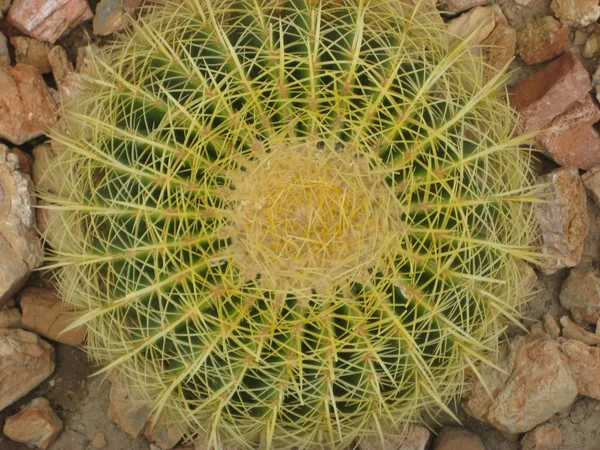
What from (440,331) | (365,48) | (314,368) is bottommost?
(440,331)

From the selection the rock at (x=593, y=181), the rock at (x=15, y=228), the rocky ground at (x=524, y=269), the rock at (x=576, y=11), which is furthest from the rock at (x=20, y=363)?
the rock at (x=576, y=11)

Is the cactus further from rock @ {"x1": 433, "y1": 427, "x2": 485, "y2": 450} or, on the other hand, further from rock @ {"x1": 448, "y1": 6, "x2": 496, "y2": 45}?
rock @ {"x1": 448, "y1": 6, "x2": 496, "y2": 45}

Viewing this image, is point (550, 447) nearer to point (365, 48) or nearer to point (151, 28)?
point (365, 48)

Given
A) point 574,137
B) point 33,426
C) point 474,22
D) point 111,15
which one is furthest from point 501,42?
point 33,426

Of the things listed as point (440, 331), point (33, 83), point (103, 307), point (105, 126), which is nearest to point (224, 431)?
point (103, 307)

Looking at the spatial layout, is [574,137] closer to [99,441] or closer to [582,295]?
[582,295]

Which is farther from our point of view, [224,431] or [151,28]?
[224,431]
